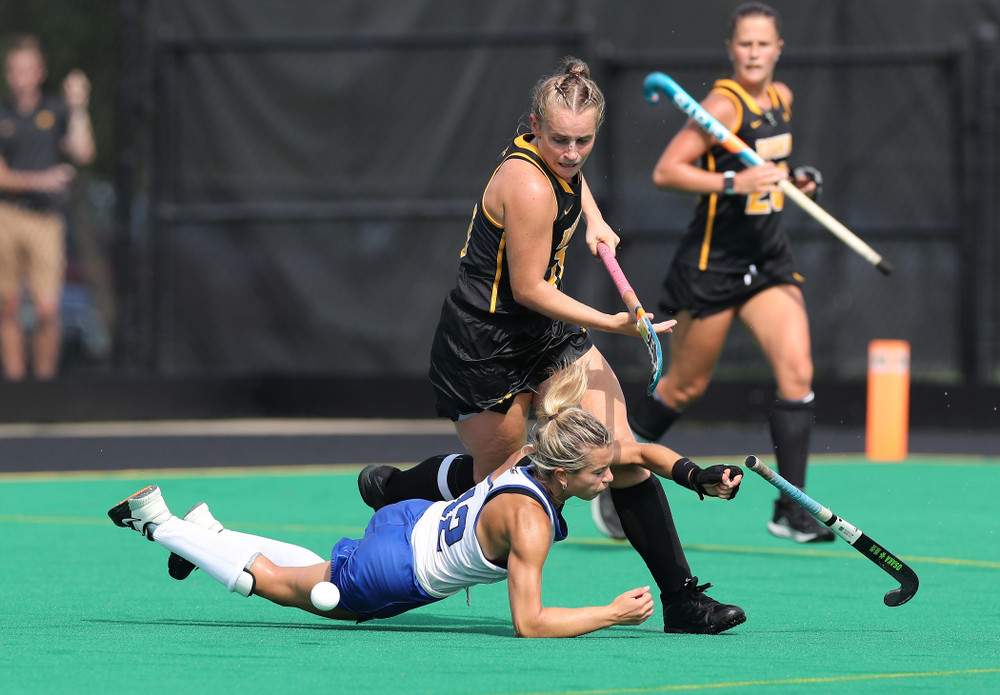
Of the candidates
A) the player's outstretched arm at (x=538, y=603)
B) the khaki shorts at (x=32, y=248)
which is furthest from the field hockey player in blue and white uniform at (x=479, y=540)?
the khaki shorts at (x=32, y=248)

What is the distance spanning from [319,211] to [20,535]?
602 cm

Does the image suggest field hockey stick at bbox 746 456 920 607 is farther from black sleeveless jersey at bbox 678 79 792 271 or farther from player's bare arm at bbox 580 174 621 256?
black sleeveless jersey at bbox 678 79 792 271

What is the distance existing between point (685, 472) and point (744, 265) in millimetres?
2619

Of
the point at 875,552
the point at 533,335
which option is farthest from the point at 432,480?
the point at 875,552

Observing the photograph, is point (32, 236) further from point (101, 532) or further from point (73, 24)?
point (101, 532)

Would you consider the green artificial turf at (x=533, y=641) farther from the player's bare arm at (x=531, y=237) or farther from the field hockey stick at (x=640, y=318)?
the player's bare arm at (x=531, y=237)

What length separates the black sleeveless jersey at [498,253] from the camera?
5.54 meters

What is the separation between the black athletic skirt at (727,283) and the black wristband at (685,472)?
2.48 metres

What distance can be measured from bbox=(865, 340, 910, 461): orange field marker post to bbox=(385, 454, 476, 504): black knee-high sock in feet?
17.5

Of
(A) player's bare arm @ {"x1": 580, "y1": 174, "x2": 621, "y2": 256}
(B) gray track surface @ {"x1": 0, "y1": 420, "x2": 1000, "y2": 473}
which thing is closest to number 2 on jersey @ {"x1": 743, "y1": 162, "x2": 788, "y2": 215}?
(A) player's bare arm @ {"x1": 580, "y1": 174, "x2": 621, "y2": 256}

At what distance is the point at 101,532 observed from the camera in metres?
7.58

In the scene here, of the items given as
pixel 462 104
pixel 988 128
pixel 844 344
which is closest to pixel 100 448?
pixel 462 104

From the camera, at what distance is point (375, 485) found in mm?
6082

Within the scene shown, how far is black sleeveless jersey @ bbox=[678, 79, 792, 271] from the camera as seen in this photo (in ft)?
24.8
